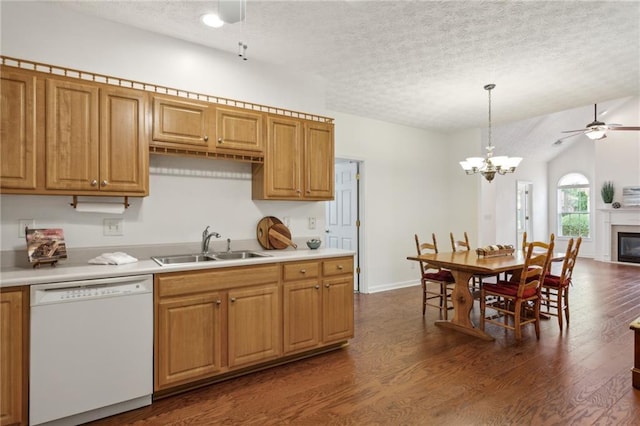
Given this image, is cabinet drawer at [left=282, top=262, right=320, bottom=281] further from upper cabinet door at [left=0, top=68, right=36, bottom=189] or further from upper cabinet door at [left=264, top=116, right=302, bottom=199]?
upper cabinet door at [left=0, top=68, right=36, bottom=189]

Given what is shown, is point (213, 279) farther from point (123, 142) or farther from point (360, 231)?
point (360, 231)

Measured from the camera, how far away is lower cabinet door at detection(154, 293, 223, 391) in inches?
98.3

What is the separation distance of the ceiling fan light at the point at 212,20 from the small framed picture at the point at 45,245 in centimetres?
186

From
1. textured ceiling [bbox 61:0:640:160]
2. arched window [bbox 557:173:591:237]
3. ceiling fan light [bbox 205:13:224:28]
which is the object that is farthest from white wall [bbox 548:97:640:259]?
ceiling fan light [bbox 205:13:224:28]

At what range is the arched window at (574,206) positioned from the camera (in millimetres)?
10234

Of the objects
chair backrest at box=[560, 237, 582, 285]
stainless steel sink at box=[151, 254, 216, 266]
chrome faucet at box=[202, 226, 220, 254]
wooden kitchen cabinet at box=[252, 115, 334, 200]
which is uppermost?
wooden kitchen cabinet at box=[252, 115, 334, 200]

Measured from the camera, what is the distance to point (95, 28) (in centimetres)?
285

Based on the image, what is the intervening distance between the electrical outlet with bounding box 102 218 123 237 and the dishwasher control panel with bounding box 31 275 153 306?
67 cm

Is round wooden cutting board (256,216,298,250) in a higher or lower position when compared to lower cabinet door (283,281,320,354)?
higher

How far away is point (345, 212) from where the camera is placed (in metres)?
6.00

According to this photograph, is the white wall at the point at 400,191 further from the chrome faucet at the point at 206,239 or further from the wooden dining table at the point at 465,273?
the chrome faucet at the point at 206,239

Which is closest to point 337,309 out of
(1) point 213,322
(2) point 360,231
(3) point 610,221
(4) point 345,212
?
(1) point 213,322

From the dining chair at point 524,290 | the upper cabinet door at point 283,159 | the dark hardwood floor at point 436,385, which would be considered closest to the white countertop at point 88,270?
the upper cabinet door at point 283,159

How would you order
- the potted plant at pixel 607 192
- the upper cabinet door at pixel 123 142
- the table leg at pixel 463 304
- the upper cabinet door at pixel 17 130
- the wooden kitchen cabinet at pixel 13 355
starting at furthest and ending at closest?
the potted plant at pixel 607 192, the table leg at pixel 463 304, the upper cabinet door at pixel 123 142, the upper cabinet door at pixel 17 130, the wooden kitchen cabinet at pixel 13 355
